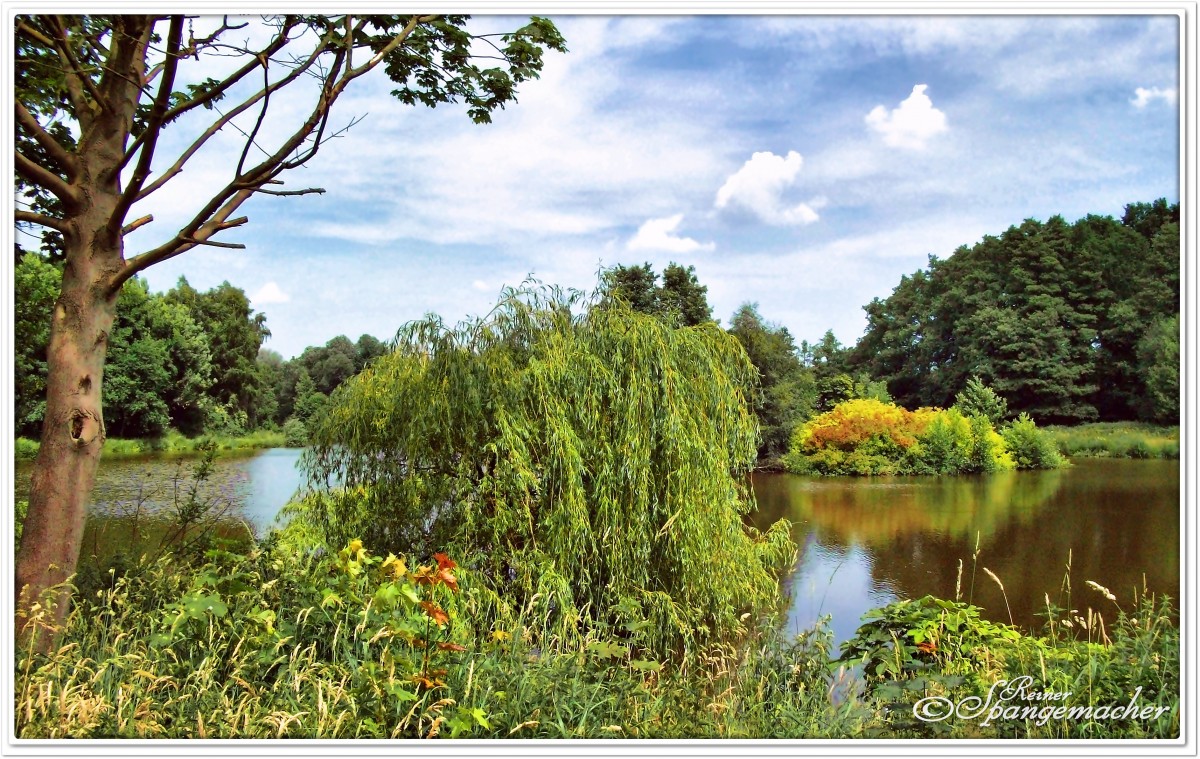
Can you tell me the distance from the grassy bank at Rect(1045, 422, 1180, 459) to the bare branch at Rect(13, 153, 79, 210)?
508cm

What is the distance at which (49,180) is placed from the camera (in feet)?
8.52

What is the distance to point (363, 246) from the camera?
4465 millimetres

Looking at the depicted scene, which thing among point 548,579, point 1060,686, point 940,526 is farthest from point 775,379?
point 1060,686

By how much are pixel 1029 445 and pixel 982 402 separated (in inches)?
19.0

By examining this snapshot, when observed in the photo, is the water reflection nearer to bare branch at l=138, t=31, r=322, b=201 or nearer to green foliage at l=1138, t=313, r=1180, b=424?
green foliage at l=1138, t=313, r=1180, b=424

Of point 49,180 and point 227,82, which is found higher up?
point 227,82

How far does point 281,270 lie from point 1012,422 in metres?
5.42

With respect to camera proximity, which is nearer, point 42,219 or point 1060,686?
point 1060,686

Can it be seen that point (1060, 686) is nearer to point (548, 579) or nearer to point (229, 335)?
point (548, 579)

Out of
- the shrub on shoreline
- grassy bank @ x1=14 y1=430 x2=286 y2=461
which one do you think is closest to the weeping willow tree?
grassy bank @ x1=14 y1=430 x2=286 y2=461

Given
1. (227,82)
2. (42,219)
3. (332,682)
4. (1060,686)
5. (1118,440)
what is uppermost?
(227,82)

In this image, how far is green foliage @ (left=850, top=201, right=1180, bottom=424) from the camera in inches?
186

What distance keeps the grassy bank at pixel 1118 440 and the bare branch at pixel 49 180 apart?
16.7ft
